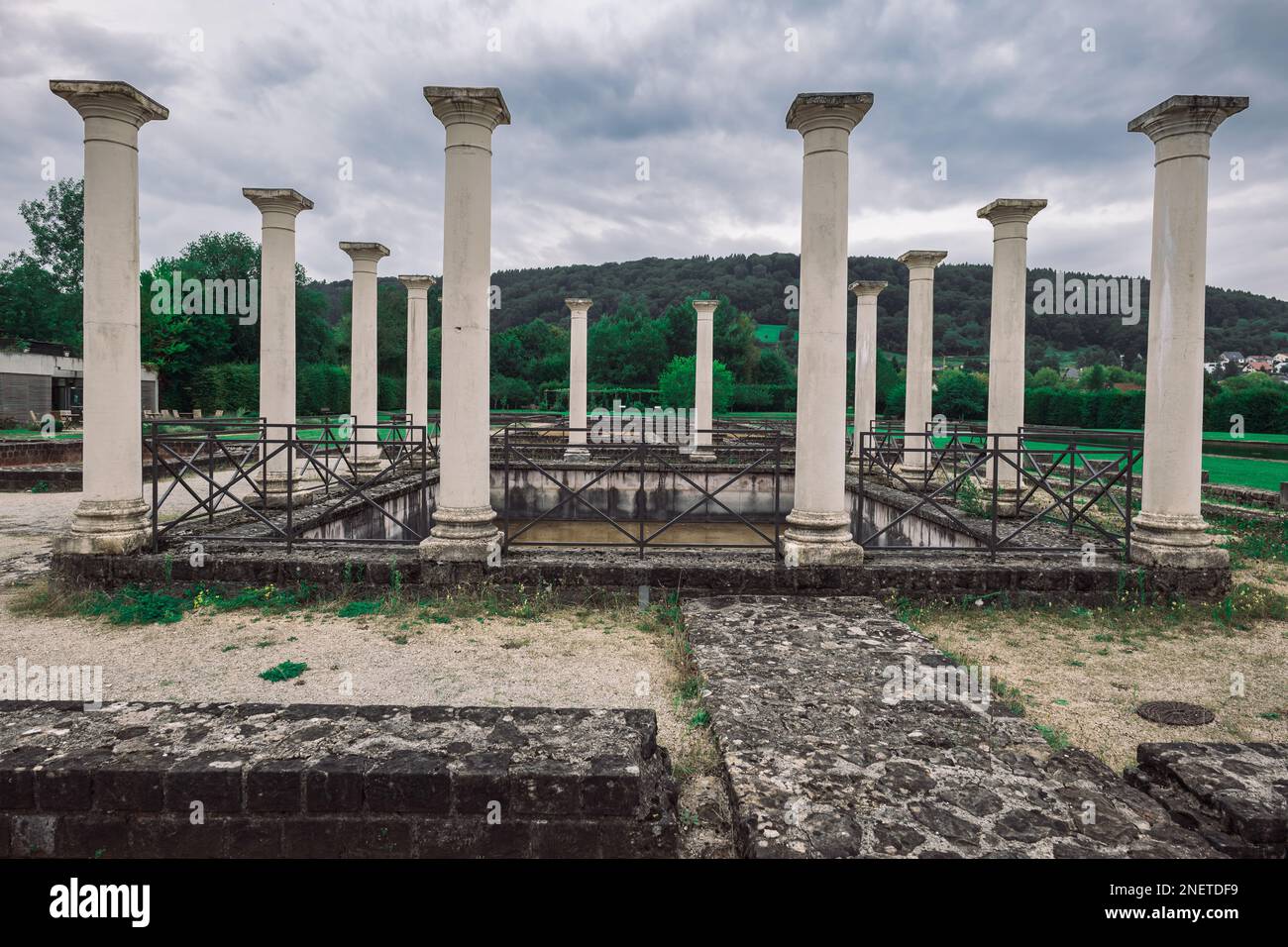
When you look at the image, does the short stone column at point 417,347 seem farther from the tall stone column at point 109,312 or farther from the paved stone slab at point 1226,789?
the paved stone slab at point 1226,789

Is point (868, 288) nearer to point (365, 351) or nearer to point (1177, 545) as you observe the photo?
point (1177, 545)

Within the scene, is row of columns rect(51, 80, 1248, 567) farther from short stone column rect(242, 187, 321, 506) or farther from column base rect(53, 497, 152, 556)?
short stone column rect(242, 187, 321, 506)

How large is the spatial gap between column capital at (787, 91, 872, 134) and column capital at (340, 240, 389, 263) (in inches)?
390

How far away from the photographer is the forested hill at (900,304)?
84875mm

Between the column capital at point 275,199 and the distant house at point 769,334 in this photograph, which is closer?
the column capital at point 275,199

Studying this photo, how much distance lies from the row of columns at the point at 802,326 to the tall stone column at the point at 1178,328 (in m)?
0.01

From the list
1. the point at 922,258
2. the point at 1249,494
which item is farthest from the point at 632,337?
the point at 1249,494

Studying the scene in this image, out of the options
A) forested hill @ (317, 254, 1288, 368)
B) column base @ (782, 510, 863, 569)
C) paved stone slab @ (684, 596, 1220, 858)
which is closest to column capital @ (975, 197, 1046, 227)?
column base @ (782, 510, 863, 569)

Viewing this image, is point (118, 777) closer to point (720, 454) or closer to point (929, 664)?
point (929, 664)

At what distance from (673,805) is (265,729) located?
211 centimetres

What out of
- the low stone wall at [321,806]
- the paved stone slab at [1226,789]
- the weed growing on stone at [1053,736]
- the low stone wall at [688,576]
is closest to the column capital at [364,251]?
the low stone wall at [688,576]

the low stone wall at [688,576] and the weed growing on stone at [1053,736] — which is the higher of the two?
the low stone wall at [688,576]
